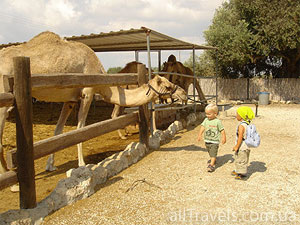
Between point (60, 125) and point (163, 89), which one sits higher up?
point (163, 89)

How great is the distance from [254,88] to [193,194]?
641 inches

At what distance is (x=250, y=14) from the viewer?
Answer: 17.2 meters

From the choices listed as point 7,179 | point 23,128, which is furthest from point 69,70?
point 7,179

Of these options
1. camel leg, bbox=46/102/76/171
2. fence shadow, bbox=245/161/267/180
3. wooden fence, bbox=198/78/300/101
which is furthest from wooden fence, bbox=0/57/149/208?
wooden fence, bbox=198/78/300/101

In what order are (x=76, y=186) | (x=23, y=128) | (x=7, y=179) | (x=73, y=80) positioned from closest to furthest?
1. (x=7, y=179)
2. (x=23, y=128)
3. (x=76, y=186)
4. (x=73, y=80)

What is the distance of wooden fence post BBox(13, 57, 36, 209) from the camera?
331 centimetres

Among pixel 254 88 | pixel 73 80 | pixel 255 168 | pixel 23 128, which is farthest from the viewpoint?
pixel 254 88

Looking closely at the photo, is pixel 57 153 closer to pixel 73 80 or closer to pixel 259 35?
pixel 73 80

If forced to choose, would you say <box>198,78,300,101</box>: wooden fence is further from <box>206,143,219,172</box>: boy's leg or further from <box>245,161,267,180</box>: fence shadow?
A: <box>206,143,219,172</box>: boy's leg

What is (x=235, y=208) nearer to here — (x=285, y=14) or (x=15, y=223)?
(x=15, y=223)

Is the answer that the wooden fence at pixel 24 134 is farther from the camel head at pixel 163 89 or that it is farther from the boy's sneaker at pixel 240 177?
the boy's sneaker at pixel 240 177

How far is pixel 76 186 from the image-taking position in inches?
155

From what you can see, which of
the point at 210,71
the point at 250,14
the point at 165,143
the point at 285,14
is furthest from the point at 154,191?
the point at 210,71

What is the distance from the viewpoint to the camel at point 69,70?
5227 millimetres
